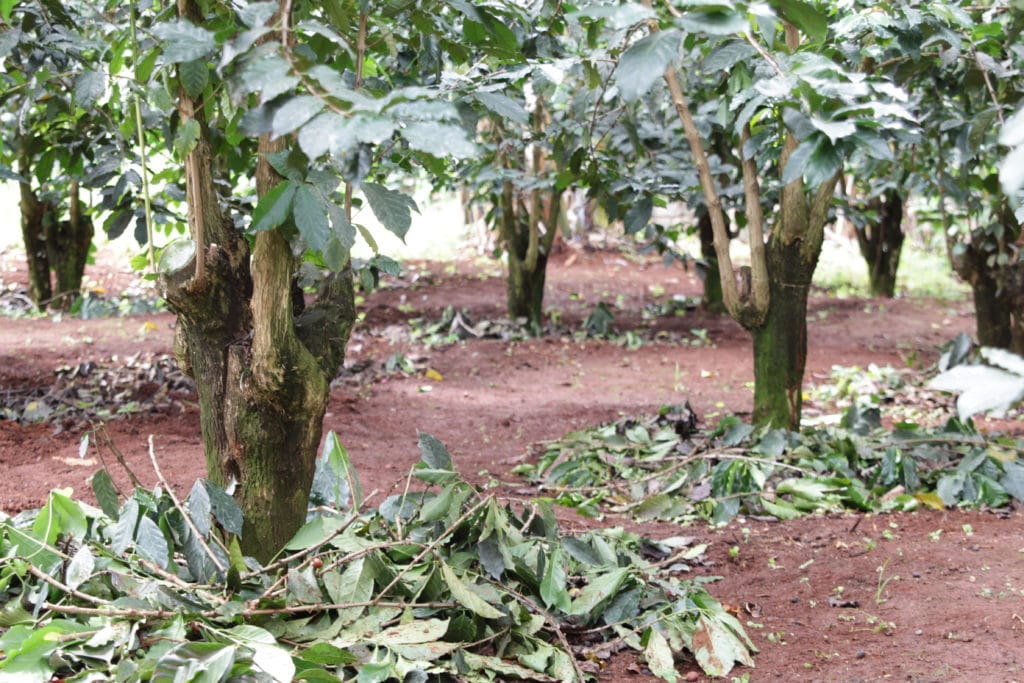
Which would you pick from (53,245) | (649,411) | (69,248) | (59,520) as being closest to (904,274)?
(649,411)

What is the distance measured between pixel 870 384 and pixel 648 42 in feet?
18.0

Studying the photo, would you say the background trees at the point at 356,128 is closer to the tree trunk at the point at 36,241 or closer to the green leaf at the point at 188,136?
the green leaf at the point at 188,136

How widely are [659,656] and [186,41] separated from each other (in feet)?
6.15

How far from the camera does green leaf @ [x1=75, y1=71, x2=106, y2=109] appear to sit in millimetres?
2494

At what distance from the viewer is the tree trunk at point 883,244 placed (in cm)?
974

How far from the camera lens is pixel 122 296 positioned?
8.70 metres

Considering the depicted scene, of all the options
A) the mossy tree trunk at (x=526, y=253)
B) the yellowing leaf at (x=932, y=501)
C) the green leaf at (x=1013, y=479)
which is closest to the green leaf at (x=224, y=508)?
the yellowing leaf at (x=932, y=501)

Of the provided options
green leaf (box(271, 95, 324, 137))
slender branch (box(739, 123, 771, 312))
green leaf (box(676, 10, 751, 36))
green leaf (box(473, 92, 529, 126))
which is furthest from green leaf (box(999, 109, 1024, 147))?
slender branch (box(739, 123, 771, 312))

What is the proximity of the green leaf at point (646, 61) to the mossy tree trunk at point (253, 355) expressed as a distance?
45.5 inches

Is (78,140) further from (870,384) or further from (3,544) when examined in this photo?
(870,384)

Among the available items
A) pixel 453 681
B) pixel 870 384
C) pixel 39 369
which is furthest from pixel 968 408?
pixel 870 384

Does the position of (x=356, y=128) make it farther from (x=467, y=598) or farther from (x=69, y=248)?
(x=69, y=248)

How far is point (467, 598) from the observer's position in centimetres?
239

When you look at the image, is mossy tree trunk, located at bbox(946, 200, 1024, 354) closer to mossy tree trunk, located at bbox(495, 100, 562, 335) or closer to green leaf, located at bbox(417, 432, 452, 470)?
mossy tree trunk, located at bbox(495, 100, 562, 335)
